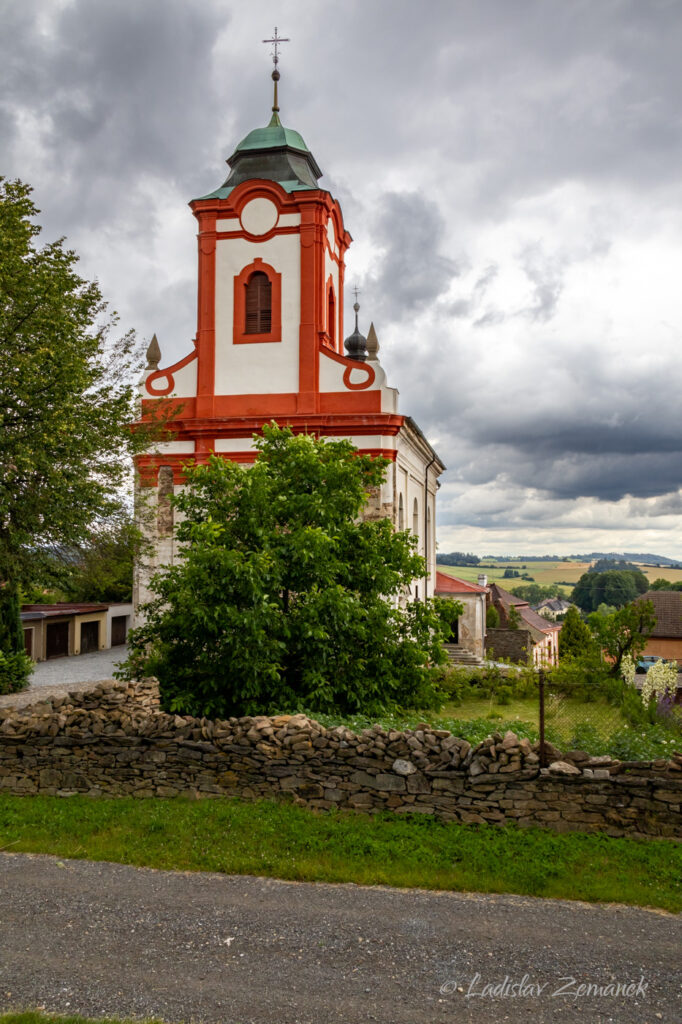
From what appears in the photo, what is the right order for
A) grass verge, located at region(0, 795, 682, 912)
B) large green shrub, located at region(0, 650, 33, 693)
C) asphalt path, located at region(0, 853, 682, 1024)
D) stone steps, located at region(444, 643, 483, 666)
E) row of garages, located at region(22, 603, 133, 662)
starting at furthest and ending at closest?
stone steps, located at region(444, 643, 483, 666) < row of garages, located at region(22, 603, 133, 662) < large green shrub, located at region(0, 650, 33, 693) < grass verge, located at region(0, 795, 682, 912) < asphalt path, located at region(0, 853, 682, 1024)

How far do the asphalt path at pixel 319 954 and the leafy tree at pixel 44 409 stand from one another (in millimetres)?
8348

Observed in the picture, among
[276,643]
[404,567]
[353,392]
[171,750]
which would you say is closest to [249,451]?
[353,392]

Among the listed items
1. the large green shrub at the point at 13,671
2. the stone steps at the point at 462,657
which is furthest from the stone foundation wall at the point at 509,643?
the large green shrub at the point at 13,671

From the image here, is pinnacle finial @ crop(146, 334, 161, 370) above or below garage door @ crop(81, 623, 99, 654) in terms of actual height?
above

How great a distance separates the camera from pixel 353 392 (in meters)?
22.5

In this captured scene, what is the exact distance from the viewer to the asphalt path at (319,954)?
5.57m

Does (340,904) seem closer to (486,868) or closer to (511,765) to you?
(486,868)

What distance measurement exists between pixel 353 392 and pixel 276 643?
12569 millimetres

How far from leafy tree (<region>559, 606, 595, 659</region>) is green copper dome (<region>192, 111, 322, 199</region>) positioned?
22.4 metres

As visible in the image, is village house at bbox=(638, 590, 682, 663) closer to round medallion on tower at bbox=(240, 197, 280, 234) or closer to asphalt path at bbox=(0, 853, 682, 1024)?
round medallion on tower at bbox=(240, 197, 280, 234)

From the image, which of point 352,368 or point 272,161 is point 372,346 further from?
point 272,161

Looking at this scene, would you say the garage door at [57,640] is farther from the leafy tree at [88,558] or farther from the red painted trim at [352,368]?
the red painted trim at [352,368]

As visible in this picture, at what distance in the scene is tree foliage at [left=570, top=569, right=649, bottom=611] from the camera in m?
99.8

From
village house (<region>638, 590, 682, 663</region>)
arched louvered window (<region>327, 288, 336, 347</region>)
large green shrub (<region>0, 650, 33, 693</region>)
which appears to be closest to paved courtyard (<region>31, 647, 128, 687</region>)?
large green shrub (<region>0, 650, 33, 693</region>)
